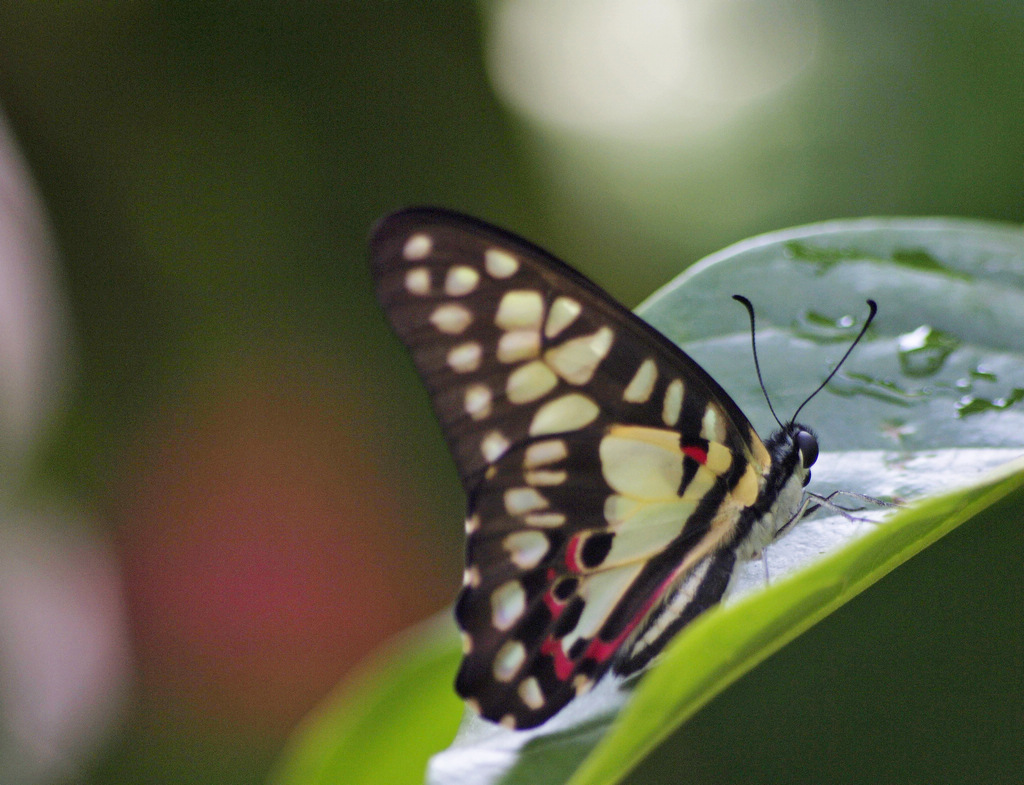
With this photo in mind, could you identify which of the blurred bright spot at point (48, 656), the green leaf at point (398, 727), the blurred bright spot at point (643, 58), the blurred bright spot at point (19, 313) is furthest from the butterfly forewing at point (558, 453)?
the blurred bright spot at point (643, 58)

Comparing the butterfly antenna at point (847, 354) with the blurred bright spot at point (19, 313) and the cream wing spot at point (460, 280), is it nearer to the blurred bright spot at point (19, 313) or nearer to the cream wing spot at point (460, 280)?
the cream wing spot at point (460, 280)

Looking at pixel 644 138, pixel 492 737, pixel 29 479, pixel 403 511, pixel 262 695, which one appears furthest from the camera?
pixel 403 511

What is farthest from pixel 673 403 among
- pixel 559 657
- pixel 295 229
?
pixel 295 229

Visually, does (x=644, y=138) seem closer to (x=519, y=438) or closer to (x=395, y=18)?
(x=395, y=18)

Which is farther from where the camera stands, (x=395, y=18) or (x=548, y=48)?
(x=395, y=18)

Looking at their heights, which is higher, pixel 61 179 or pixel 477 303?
pixel 61 179

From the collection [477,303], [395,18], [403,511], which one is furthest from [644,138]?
[477,303]

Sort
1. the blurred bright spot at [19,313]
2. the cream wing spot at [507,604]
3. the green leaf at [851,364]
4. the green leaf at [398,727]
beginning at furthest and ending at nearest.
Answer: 1. the blurred bright spot at [19,313]
2. the green leaf at [398,727]
3. the cream wing spot at [507,604]
4. the green leaf at [851,364]
